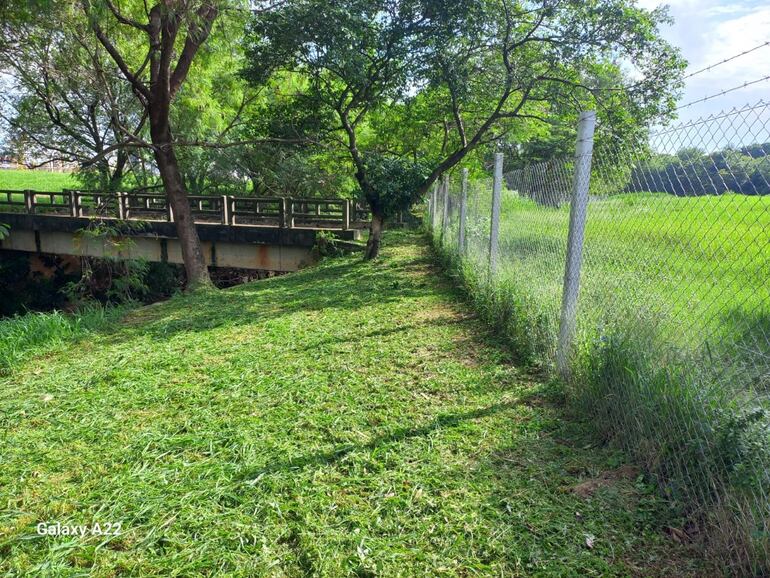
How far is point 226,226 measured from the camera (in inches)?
554

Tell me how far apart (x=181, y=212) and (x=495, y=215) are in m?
7.15

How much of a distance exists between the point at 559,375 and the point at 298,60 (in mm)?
7763

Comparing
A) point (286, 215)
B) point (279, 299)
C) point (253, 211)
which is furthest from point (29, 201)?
point (279, 299)

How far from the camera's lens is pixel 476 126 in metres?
11.9

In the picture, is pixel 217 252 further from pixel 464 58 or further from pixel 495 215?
pixel 495 215

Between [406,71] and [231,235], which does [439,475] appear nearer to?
[406,71]

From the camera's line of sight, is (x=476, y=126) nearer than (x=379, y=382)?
No

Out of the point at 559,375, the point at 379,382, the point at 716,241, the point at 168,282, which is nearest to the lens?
the point at 716,241

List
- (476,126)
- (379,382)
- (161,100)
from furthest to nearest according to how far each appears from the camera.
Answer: (476,126) → (161,100) → (379,382)

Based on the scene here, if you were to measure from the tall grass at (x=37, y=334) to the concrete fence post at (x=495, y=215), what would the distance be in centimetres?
475

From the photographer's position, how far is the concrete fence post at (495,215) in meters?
5.31

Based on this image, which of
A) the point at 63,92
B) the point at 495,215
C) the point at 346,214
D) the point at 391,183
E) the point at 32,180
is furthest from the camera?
the point at 32,180

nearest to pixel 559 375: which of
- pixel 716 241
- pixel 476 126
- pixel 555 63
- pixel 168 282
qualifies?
pixel 716 241

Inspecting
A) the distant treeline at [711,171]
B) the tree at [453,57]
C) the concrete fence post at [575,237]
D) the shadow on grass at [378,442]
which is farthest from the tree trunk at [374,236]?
the distant treeline at [711,171]
